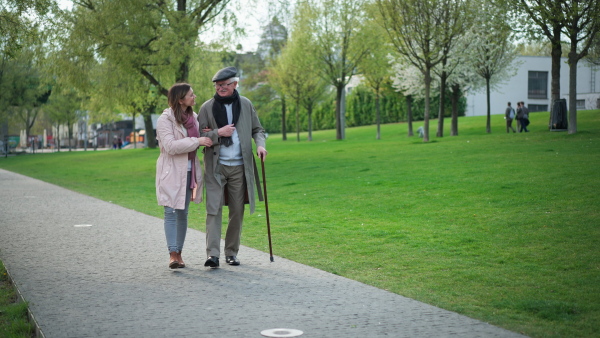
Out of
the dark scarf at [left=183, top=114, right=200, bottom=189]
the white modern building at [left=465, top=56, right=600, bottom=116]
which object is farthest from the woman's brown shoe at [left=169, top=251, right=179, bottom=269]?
the white modern building at [left=465, top=56, right=600, bottom=116]

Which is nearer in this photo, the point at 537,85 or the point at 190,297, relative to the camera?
the point at 190,297

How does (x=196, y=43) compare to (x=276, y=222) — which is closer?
(x=276, y=222)

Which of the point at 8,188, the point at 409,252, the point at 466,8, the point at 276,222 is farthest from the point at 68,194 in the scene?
the point at 466,8

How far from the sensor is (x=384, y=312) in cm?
511

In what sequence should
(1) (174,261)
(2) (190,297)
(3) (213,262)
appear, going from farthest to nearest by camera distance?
(3) (213,262)
(1) (174,261)
(2) (190,297)

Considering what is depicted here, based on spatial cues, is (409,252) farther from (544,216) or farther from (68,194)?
(68,194)

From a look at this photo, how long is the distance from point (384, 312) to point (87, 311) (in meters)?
2.28

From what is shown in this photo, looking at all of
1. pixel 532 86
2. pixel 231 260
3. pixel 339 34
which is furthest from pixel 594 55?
pixel 231 260

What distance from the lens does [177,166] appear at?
724 cm

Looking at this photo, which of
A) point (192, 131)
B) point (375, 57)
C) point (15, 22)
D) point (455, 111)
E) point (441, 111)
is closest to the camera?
point (192, 131)

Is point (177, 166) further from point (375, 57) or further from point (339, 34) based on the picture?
point (339, 34)

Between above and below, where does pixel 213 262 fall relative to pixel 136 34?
below

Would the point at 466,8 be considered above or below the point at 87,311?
above

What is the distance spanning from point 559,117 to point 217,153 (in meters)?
23.4
